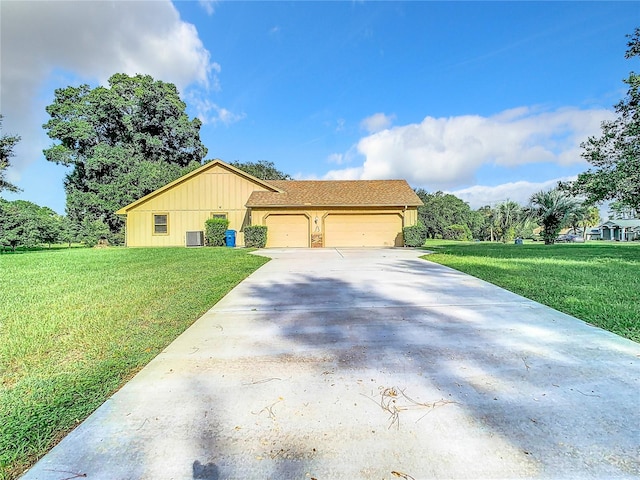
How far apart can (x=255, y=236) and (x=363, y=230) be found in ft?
18.8

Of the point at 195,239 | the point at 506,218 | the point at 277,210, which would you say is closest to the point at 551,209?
the point at 506,218

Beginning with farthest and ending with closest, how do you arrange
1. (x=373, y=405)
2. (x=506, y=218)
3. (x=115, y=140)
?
(x=506, y=218), (x=115, y=140), (x=373, y=405)

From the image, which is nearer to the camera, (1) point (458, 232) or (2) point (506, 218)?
(2) point (506, 218)

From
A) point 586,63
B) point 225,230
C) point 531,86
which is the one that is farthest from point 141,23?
point 586,63

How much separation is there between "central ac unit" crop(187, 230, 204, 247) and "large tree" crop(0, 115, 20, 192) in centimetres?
896

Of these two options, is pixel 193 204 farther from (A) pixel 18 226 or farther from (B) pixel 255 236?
(A) pixel 18 226

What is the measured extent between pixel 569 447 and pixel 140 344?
3439 mm

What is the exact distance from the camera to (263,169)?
39.4 meters

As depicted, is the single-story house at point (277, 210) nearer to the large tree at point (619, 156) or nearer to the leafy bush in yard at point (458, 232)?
the large tree at point (619, 156)

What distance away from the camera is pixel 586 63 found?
13.0 metres

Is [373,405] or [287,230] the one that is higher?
[287,230]

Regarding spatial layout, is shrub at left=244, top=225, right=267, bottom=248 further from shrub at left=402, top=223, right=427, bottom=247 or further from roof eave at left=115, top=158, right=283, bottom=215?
shrub at left=402, top=223, right=427, bottom=247

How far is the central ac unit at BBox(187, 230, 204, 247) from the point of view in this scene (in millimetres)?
17312

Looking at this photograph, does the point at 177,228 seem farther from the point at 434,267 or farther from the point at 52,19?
the point at 434,267
